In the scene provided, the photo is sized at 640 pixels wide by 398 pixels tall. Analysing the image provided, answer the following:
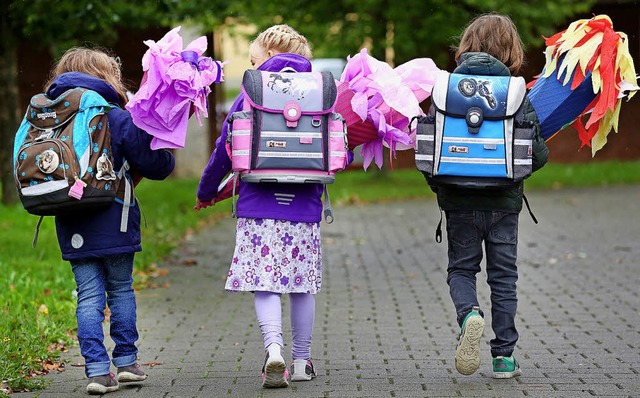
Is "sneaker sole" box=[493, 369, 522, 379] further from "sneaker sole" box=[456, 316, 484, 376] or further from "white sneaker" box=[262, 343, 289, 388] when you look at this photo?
"white sneaker" box=[262, 343, 289, 388]

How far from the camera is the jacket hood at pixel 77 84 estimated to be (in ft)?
16.5

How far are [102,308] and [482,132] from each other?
6.65 feet

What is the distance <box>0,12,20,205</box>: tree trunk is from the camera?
13258 millimetres

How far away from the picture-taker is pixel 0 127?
45.6ft

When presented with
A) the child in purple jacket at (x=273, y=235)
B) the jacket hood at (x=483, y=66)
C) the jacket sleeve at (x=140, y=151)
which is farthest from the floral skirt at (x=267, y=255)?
the jacket hood at (x=483, y=66)

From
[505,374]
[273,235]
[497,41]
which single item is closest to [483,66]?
[497,41]

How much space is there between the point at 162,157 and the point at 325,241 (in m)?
6.91

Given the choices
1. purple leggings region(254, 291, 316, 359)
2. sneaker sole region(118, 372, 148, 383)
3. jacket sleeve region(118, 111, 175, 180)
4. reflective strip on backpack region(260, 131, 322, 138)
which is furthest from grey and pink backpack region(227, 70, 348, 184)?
sneaker sole region(118, 372, 148, 383)

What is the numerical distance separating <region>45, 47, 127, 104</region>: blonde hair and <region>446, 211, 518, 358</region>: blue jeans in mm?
1770

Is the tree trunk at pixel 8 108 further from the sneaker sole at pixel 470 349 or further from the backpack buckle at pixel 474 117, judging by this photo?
the sneaker sole at pixel 470 349

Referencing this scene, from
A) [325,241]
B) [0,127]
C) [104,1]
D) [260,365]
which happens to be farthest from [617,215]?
[260,365]

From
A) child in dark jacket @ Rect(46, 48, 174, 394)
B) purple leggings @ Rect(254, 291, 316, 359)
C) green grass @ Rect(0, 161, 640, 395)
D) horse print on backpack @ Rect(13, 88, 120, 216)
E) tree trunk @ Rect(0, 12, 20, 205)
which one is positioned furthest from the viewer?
tree trunk @ Rect(0, 12, 20, 205)

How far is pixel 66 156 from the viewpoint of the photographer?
4.84 meters

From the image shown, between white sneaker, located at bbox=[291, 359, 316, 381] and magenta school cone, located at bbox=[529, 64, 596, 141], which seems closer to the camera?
magenta school cone, located at bbox=[529, 64, 596, 141]
